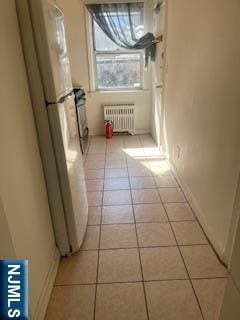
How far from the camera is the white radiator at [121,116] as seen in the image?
436cm

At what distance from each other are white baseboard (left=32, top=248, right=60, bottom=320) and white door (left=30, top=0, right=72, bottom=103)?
1089 mm

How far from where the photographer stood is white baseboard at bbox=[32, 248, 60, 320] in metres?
1.33

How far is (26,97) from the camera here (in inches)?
51.5

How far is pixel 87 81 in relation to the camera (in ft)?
14.0

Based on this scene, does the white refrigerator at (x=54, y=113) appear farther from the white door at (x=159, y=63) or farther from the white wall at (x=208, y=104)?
the white door at (x=159, y=63)

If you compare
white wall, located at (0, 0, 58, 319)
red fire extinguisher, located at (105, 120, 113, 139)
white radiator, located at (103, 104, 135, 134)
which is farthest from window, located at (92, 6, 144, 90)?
white wall, located at (0, 0, 58, 319)

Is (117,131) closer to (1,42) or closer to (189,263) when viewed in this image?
(189,263)

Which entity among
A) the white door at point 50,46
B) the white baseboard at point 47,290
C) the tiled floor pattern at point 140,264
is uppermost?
the white door at point 50,46

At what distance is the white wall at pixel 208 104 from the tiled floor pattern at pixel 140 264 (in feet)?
0.71

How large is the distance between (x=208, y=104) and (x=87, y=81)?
2875 mm

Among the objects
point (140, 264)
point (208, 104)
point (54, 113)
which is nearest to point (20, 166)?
point (54, 113)

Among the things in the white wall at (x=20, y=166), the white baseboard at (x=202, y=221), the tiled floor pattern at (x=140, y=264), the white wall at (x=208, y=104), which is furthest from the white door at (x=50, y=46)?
the white baseboard at (x=202, y=221)

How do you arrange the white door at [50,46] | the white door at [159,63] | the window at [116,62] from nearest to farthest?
the white door at [50,46]
the white door at [159,63]
the window at [116,62]

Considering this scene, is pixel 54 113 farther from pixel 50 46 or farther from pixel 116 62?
pixel 116 62
